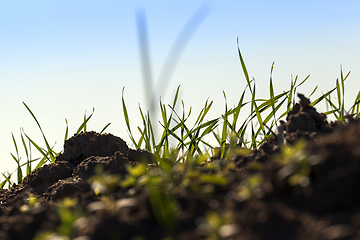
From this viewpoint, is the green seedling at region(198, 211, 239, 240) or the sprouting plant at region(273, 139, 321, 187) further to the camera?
the sprouting plant at region(273, 139, 321, 187)

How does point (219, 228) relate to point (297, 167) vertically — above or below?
below

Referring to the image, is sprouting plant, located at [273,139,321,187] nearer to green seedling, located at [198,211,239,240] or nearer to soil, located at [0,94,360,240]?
soil, located at [0,94,360,240]

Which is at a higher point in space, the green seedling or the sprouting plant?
the sprouting plant

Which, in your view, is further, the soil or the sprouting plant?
the sprouting plant

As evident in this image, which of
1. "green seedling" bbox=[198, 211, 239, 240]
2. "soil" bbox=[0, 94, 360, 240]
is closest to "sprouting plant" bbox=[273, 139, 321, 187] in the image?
"soil" bbox=[0, 94, 360, 240]

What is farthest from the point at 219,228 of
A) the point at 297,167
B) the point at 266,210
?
the point at 297,167

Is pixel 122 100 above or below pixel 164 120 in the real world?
above

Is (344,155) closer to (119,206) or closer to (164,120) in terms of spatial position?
(119,206)

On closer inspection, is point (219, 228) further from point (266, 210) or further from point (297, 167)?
point (297, 167)

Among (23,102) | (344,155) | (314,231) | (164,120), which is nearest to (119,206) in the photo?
(314,231)

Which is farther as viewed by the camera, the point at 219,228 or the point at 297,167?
the point at 297,167

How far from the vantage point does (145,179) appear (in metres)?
1.58

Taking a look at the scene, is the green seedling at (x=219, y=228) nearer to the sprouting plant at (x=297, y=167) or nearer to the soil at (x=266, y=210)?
the soil at (x=266, y=210)

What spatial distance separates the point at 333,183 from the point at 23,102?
3223 millimetres
